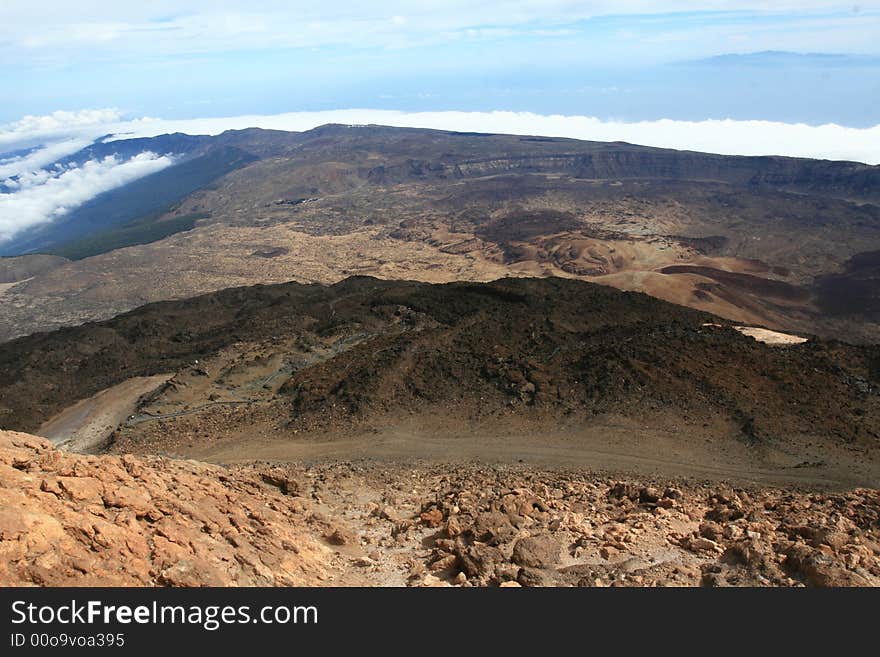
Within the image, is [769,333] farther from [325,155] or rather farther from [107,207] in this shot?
[107,207]

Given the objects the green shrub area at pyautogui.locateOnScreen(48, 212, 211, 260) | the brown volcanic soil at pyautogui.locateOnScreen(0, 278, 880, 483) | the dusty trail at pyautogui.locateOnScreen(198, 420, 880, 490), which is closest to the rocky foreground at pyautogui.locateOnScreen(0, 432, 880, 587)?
the dusty trail at pyautogui.locateOnScreen(198, 420, 880, 490)

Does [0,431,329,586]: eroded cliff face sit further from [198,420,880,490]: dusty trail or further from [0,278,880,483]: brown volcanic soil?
[0,278,880,483]: brown volcanic soil

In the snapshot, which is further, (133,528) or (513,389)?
(513,389)

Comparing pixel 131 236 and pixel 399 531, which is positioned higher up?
pixel 131 236

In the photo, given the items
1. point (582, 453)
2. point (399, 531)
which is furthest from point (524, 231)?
point (399, 531)

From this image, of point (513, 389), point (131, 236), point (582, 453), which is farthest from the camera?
point (131, 236)

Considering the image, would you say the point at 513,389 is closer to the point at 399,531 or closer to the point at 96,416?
the point at 399,531
